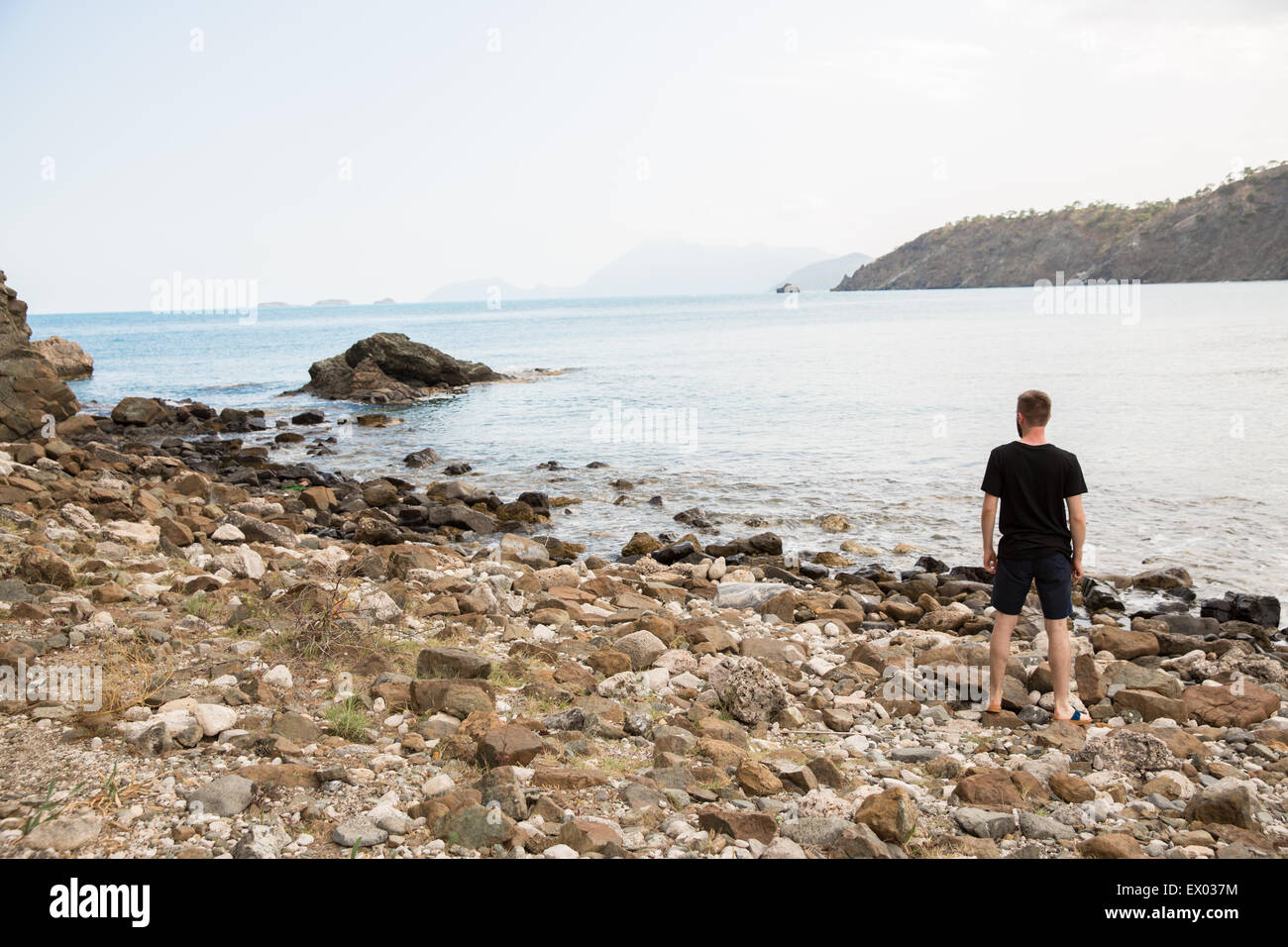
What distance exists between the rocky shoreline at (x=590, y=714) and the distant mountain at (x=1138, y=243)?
141772 millimetres

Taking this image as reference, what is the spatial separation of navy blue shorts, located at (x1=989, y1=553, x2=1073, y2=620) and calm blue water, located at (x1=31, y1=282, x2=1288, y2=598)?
6520 millimetres

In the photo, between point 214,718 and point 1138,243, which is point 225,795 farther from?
point 1138,243

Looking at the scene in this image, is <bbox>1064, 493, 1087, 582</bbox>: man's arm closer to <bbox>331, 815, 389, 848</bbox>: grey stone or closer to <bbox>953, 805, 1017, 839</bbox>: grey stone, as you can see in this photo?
<bbox>953, 805, 1017, 839</bbox>: grey stone

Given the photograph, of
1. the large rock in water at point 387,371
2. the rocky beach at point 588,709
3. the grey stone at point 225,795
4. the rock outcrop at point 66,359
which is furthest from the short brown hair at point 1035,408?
the rock outcrop at point 66,359

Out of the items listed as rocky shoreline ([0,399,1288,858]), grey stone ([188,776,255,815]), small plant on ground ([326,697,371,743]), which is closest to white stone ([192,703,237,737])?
rocky shoreline ([0,399,1288,858])

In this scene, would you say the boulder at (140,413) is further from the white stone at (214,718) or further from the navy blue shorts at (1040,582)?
the navy blue shorts at (1040,582)

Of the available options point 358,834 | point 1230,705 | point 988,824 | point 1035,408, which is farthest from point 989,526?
point 358,834

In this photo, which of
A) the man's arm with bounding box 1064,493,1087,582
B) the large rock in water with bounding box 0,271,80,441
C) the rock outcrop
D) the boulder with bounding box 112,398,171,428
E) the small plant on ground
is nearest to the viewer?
the small plant on ground

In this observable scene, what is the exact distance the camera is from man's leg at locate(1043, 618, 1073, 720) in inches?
267

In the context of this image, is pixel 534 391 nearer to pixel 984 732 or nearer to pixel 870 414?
pixel 870 414

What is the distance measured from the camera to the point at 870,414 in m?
28.6

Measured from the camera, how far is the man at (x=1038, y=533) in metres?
6.79

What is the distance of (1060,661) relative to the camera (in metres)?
6.84
